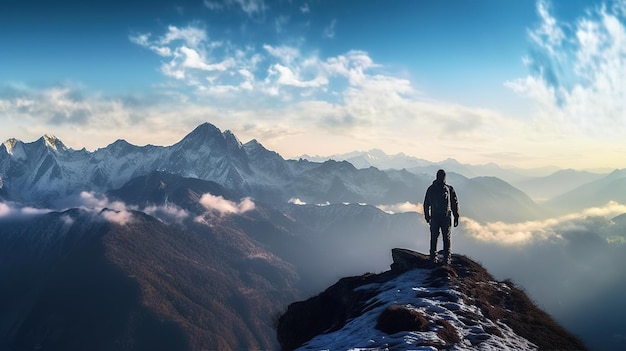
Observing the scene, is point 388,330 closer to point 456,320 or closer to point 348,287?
point 456,320

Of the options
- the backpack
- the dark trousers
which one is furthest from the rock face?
the backpack

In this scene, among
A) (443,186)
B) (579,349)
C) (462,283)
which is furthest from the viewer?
(443,186)

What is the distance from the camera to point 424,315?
2811cm

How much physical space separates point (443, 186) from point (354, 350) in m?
22.1

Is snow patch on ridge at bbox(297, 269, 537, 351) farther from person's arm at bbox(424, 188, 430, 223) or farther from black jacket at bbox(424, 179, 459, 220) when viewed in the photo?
black jacket at bbox(424, 179, 459, 220)

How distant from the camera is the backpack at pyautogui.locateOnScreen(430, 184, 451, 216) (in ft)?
133

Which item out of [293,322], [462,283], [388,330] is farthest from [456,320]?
[293,322]

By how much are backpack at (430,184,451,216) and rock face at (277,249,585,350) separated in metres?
5.45

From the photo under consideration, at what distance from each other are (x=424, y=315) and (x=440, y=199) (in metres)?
15.6

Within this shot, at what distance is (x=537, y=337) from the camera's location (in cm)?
2748

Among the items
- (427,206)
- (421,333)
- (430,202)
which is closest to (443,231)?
(427,206)

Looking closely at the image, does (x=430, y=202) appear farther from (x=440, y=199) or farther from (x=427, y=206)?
(x=440, y=199)

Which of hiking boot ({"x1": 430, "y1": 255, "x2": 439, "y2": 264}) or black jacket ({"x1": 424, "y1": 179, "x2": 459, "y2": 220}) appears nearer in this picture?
hiking boot ({"x1": 430, "y1": 255, "x2": 439, "y2": 264})

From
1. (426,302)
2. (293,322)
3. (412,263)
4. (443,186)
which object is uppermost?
(443,186)
